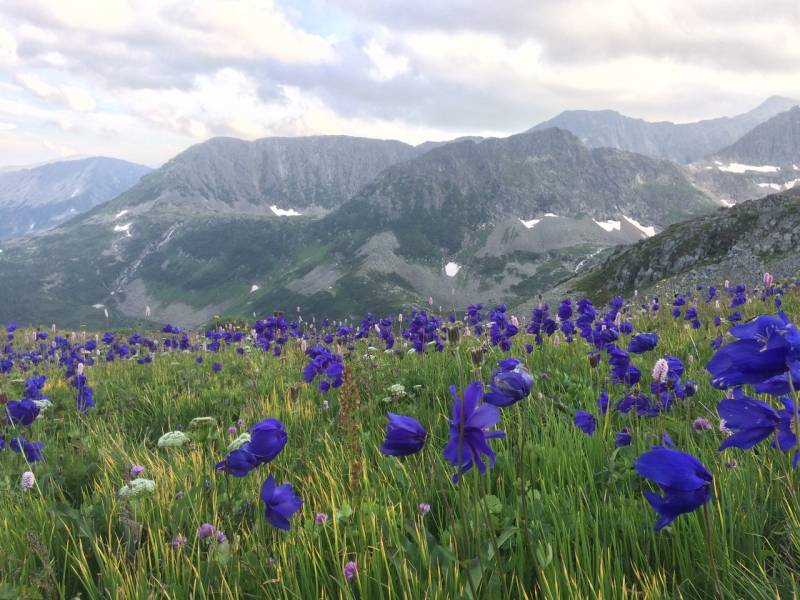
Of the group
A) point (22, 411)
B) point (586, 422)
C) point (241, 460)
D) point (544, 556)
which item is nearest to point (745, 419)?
point (544, 556)

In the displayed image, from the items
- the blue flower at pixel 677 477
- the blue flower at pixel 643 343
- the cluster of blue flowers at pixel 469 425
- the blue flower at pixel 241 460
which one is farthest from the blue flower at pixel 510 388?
the blue flower at pixel 643 343

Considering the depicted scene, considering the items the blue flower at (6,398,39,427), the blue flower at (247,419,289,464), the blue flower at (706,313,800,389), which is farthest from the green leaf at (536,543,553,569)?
the blue flower at (6,398,39,427)

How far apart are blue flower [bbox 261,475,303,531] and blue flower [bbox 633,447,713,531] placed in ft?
5.13

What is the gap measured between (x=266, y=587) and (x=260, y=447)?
690mm

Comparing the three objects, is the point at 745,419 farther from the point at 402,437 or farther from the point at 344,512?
the point at 344,512

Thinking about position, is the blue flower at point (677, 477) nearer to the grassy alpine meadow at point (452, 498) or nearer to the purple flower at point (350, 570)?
the grassy alpine meadow at point (452, 498)

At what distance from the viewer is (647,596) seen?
2.06 m

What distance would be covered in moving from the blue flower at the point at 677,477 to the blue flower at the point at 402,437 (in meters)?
0.84

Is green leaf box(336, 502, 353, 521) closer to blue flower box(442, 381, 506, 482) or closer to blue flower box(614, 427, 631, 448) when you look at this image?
blue flower box(442, 381, 506, 482)

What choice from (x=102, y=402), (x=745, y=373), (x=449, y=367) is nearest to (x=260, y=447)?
(x=745, y=373)

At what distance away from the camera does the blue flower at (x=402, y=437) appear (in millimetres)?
2078

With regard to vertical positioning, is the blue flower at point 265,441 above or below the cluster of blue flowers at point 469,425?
below

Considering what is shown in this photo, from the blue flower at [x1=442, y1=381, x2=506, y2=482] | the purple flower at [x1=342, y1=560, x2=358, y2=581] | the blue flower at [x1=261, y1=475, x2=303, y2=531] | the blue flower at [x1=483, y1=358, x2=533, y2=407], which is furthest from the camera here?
the blue flower at [x1=261, y1=475, x2=303, y2=531]

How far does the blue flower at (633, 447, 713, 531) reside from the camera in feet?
5.34
